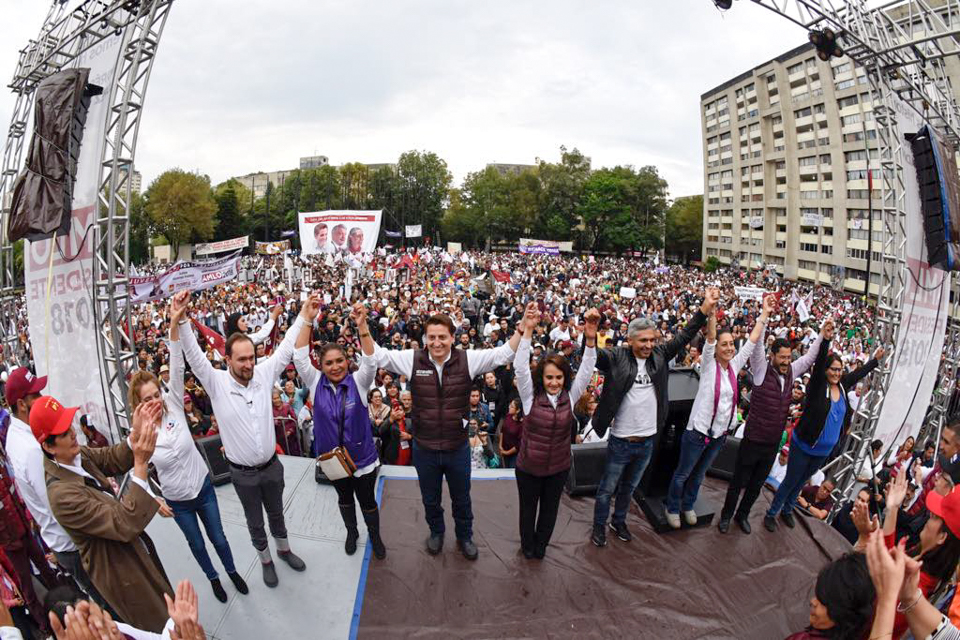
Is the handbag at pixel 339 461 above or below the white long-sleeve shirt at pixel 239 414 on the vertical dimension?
below

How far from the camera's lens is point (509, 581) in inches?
135

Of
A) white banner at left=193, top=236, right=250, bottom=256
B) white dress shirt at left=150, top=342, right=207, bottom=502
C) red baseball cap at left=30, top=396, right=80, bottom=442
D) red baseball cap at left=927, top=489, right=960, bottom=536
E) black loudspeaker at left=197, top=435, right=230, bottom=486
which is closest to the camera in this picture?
red baseball cap at left=927, top=489, right=960, bottom=536

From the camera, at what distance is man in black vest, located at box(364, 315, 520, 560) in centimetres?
328

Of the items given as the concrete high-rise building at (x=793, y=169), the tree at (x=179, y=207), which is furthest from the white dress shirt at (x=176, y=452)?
the tree at (x=179, y=207)

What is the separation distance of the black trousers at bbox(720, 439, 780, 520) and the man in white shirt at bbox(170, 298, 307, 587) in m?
3.55

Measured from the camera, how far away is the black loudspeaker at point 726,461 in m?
4.91

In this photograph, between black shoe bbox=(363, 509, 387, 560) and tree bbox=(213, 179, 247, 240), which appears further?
tree bbox=(213, 179, 247, 240)

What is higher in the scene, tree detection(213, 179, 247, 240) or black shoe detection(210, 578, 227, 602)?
tree detection(213, 179, 247, 240)

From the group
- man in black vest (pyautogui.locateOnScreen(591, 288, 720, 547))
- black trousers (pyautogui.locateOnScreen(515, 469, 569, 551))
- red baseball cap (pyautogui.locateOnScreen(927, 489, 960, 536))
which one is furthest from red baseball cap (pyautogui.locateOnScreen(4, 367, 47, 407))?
red baseball cap (pyautogui.locateOnScreen(927, 489, 960, 536))

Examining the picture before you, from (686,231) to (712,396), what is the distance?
67.2m

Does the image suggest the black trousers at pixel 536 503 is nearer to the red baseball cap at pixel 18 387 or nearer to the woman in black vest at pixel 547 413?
the woman in black vest at pixel 547 413

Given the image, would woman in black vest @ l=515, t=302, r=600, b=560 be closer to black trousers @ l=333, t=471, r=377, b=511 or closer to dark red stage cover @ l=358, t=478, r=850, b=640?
dark red stage cover @ l=358, t=478, r=850, b=640

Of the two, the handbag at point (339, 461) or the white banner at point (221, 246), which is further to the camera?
the white banner at point (221, 246)

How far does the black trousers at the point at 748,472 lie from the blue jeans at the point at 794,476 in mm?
243
